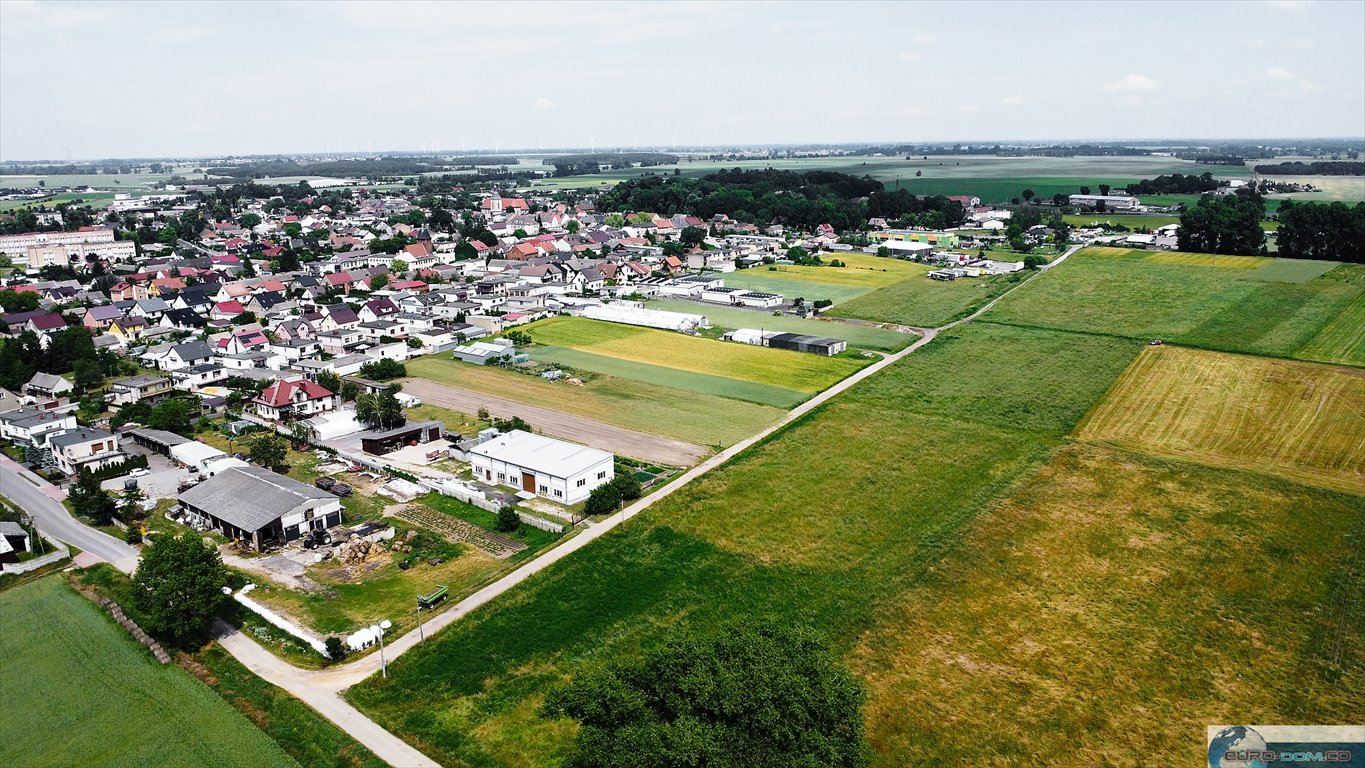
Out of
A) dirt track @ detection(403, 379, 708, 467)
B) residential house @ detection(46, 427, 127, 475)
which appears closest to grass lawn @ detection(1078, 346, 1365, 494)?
dirt track @ detection(403, 379, 708, 467)

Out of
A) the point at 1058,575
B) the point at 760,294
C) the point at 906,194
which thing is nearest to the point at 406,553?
the point at 1058,575

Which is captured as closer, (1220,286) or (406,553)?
(406,553)

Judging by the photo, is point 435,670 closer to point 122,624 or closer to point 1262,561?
point 122,624

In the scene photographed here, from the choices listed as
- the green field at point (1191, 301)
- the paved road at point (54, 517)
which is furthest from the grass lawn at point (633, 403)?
the green field at point (1191, 301)

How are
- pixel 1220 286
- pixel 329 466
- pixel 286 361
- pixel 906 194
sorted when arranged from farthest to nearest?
pixel 906 194
pixel 1220 286
pixel 286 361
pixel 329 466

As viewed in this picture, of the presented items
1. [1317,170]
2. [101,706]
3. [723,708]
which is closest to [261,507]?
[101,706]
